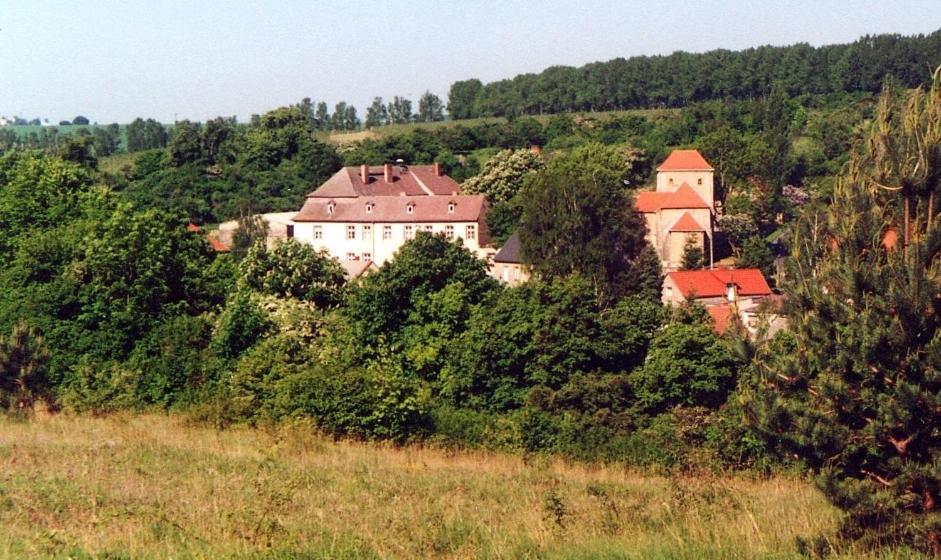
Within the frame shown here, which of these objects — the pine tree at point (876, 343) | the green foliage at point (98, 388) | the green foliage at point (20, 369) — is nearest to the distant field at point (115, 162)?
the green foliage at point (98, 388)

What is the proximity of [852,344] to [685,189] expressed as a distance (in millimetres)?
52879

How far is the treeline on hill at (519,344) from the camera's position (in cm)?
715

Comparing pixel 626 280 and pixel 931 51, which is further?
pixel 931 51

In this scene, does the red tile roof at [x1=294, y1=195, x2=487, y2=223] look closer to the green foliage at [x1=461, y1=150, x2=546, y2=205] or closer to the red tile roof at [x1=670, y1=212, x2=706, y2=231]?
the green foliage at [x1=461, y1=150, x2=546, y2=205]

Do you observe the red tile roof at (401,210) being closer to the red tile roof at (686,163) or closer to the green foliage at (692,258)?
the green foliage at (692,258)

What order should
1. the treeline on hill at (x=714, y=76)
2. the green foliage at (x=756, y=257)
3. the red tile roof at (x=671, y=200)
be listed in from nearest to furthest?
the green foliage at (x=756, y=257), the red tile roof at (x=671, y=200), the treeline on hill at (x=714, y=76)

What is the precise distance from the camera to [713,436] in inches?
762

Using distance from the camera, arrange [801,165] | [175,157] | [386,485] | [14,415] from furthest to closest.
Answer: [175,157] < [801,165] < [14,415] < [386,485]

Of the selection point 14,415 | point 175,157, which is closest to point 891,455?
point 14,415

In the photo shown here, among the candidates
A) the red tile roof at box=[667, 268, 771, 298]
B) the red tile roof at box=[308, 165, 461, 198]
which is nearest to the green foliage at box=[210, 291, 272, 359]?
the red tile roof at box=[667, 268, 771, 298]

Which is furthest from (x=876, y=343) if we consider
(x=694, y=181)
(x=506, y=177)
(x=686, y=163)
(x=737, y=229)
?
(x=506, y=177)

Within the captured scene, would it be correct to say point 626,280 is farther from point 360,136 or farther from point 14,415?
point 360,136

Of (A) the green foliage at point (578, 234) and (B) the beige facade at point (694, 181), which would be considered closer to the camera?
(A) the green foliage at point (578, 234)

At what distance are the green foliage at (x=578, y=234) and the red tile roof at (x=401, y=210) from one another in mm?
11313
